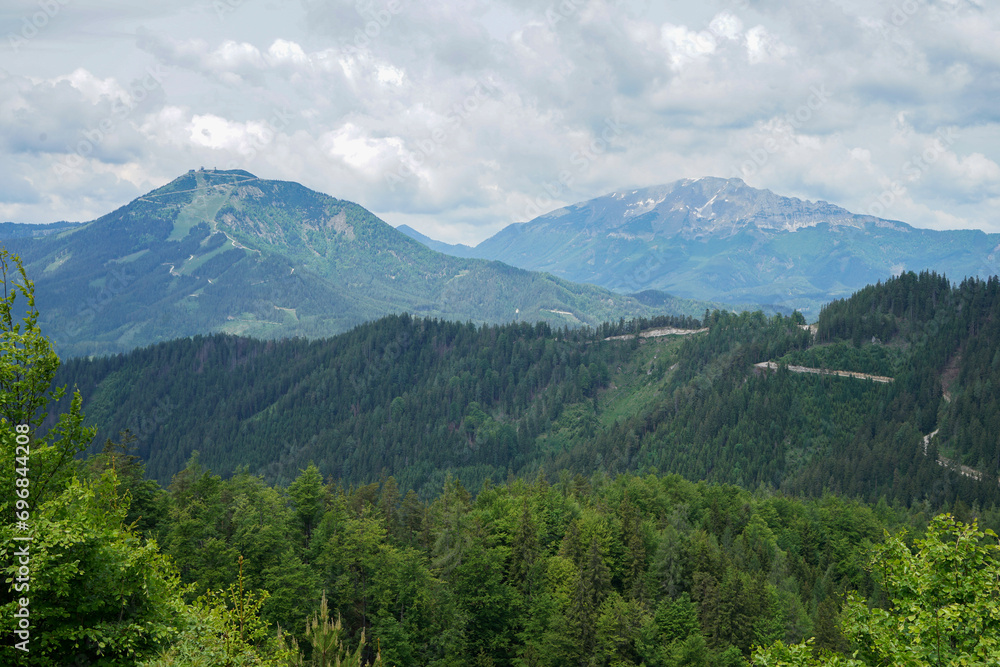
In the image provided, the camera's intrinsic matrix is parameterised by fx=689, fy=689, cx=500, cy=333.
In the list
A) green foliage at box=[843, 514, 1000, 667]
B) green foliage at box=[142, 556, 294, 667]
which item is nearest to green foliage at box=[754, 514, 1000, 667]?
green foliage at box=[843, 514, 1000, 667]

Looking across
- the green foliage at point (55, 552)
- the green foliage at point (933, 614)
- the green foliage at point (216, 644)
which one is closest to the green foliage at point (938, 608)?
the green foliage at point (933, 614)

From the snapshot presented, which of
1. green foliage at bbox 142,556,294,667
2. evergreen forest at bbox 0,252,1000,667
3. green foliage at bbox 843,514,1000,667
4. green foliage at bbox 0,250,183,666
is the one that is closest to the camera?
green foliage at bbox 0,250,183,666

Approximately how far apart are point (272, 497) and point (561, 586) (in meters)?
31.0

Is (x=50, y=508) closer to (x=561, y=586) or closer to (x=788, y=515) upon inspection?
(x=561, y=586)

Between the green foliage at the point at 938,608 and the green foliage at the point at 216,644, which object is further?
the green foliage at the point at 216,644

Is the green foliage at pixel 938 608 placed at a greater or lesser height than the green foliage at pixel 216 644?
greater

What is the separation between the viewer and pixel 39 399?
22.9 meters

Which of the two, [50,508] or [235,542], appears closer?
[50,508]

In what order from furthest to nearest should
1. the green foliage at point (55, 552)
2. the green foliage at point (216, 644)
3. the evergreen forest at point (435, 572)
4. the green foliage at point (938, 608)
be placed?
the green foliage at point (216, 644) → the evergreen forest at point (435, 572) → the green foliage at point (938, 608) → the green foliage at point (55, 552)

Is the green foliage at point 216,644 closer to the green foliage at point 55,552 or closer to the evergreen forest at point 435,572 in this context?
the evergreen forest at point 435,572

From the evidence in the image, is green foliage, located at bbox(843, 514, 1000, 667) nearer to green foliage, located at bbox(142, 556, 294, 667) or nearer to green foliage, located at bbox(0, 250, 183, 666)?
green foliage, located at bbox(142, 556, 294, 667)

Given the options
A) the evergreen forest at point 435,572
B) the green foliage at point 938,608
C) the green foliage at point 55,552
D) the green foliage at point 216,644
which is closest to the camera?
the green foliage at point 55,552

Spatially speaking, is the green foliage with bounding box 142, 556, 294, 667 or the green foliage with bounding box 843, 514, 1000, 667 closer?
the green foliage with bounding box 843, 514, 1000, 667

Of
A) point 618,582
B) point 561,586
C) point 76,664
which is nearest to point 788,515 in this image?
point 618,582
